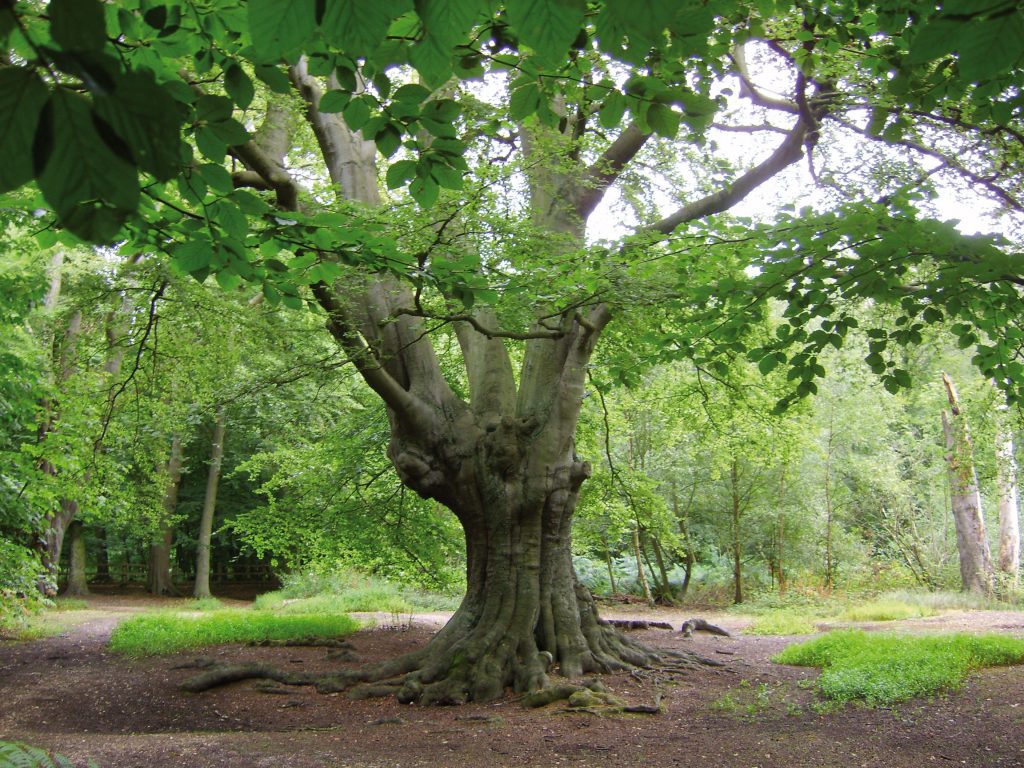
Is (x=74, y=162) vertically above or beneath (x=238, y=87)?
beneath

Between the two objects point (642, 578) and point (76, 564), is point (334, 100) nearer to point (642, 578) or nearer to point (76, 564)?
point (642, 578)

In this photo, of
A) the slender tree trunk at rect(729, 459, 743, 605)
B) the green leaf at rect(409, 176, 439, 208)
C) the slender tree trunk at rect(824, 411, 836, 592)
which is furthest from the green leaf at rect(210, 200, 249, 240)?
the slender tree trunk at rect(824, 411, 836, 592)

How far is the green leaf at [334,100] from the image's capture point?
1.92 metres

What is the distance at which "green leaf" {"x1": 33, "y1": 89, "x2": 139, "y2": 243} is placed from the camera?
0.77 meters

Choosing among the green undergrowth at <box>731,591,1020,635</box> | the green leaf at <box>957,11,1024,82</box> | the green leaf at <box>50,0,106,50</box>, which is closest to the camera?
the green leaf at <box>50,0,106,50</box>

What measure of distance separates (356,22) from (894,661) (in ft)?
25.3

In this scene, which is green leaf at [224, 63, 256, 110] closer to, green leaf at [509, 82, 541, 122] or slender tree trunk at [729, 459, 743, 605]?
green leaf at [509, 82, 541, 122]

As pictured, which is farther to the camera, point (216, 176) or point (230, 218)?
point (230, 218)

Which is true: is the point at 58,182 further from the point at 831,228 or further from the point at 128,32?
the point at 831,228

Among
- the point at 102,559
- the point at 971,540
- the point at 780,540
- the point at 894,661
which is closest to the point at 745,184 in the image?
the point at 894,661

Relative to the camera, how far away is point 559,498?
7570 millimetres

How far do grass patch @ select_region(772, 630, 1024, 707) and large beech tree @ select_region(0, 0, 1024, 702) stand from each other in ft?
7.27

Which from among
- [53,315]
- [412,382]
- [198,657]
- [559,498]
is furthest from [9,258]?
[559,498]

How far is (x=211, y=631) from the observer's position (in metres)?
10.2
